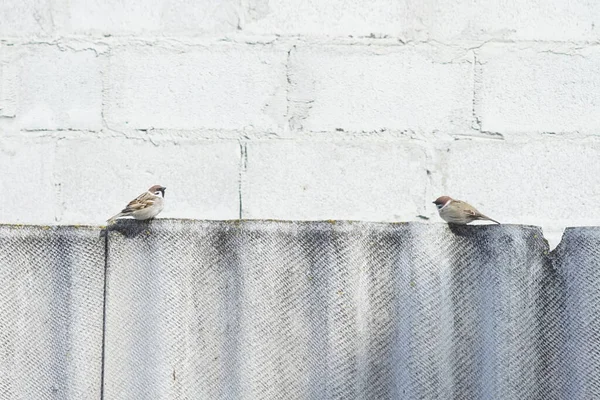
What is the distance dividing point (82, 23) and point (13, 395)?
62.8 inches

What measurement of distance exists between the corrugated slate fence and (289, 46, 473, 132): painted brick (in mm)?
975

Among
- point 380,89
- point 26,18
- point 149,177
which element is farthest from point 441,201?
point 26,18

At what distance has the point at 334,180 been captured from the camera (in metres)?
3.37

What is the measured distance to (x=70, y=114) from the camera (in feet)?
11.3

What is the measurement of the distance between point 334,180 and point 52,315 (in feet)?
4.24

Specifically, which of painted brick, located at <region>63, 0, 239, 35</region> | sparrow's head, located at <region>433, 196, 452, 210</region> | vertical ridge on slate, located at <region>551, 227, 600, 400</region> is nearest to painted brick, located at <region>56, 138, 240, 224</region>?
painted brick, located at <region>63, 0, 239, 35</region>

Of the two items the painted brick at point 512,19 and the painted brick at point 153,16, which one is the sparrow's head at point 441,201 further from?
the painted brick at point 153,16

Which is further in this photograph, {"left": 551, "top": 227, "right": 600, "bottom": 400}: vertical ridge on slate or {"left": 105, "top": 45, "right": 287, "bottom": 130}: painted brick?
{"left": 105, "top": 45, "right": 287, "bottom": 130}: painted brick

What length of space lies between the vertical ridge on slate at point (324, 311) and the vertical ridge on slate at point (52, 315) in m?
0.07

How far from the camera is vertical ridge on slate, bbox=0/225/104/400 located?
8.31 feet

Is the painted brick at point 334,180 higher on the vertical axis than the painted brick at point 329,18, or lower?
lower

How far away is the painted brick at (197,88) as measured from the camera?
3408mm

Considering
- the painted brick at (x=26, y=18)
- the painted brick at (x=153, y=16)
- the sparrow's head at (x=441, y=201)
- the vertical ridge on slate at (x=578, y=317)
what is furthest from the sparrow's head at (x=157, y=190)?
the vertical ridge on slate at (x=578, y=317)

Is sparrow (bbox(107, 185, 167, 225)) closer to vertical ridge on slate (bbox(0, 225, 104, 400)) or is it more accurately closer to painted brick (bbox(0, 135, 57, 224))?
vertical ridge on slate (bbox(0, 225, 104, 400))
